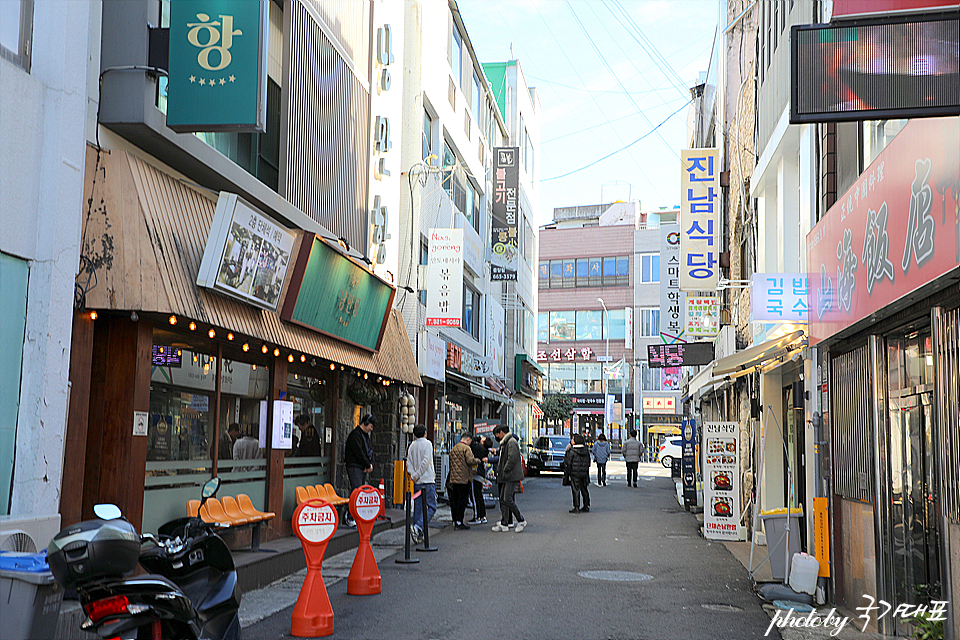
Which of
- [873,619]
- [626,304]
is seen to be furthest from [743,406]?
[626,304]

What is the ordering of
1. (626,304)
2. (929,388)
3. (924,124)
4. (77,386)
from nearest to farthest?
(924,124)
(929,388)
(77,386)
(626,304)

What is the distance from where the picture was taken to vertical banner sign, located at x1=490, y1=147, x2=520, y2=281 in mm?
30859

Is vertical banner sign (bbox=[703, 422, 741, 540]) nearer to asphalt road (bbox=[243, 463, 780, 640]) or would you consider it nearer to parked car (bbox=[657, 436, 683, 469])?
asphalt road (bbox=[243, 463, 780, 640])

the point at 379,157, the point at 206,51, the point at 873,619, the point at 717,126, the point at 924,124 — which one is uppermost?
the point at 717,126

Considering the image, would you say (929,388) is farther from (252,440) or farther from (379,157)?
(379,157)

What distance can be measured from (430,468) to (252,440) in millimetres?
3445

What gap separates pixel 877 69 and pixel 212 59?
611cm

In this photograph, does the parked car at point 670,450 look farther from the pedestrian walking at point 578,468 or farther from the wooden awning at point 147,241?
the wooden awning at point 147,241

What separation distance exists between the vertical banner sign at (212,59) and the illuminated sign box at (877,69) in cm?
516

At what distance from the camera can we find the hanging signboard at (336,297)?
12172 mm

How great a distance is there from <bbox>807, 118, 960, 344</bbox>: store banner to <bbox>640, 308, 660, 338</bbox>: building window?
5312 centimetres

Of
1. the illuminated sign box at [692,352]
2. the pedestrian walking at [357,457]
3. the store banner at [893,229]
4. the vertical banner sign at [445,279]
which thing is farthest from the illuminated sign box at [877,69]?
the illuminated sign box at [692,352]

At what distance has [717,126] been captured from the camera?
84.8ft

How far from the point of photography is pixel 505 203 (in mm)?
30969
